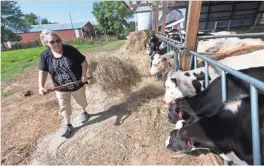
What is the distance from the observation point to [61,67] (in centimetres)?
293

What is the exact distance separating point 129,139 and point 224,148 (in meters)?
1.54

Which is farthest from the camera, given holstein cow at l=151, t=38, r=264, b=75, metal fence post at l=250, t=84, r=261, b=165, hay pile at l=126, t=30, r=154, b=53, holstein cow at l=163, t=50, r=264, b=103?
hay pile at l=126, t=30, r=154, b=53

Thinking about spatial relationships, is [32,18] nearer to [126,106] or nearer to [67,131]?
[126,106]

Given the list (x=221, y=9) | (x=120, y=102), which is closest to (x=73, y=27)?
(x=221, y=9)

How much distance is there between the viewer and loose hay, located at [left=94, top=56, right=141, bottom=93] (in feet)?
13.3

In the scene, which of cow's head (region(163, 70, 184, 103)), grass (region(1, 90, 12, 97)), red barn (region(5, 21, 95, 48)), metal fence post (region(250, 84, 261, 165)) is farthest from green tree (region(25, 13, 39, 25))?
metal fence post (region(250, 84, 261, 165))

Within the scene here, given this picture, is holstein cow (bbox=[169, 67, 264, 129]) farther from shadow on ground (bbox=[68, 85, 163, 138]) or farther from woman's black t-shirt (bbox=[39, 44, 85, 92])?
woman's black t-shirt (bbox=[39, 44, 85, 92])

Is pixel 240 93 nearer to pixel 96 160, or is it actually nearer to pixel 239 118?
pixel 239 118

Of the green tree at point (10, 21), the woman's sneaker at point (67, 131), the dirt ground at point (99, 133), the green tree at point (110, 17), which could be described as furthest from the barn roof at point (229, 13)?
A: the green tree at point (10, 21)

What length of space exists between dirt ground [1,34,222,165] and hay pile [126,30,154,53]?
4.99 meters

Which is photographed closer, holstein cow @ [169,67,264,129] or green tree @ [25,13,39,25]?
holstein cow @ [169,67,264,129]

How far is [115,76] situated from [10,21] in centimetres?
5539

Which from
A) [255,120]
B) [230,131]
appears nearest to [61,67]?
[230,131]

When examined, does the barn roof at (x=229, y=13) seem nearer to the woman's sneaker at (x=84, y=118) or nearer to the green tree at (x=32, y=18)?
the woman's sneaker at (x=84, y=118)
